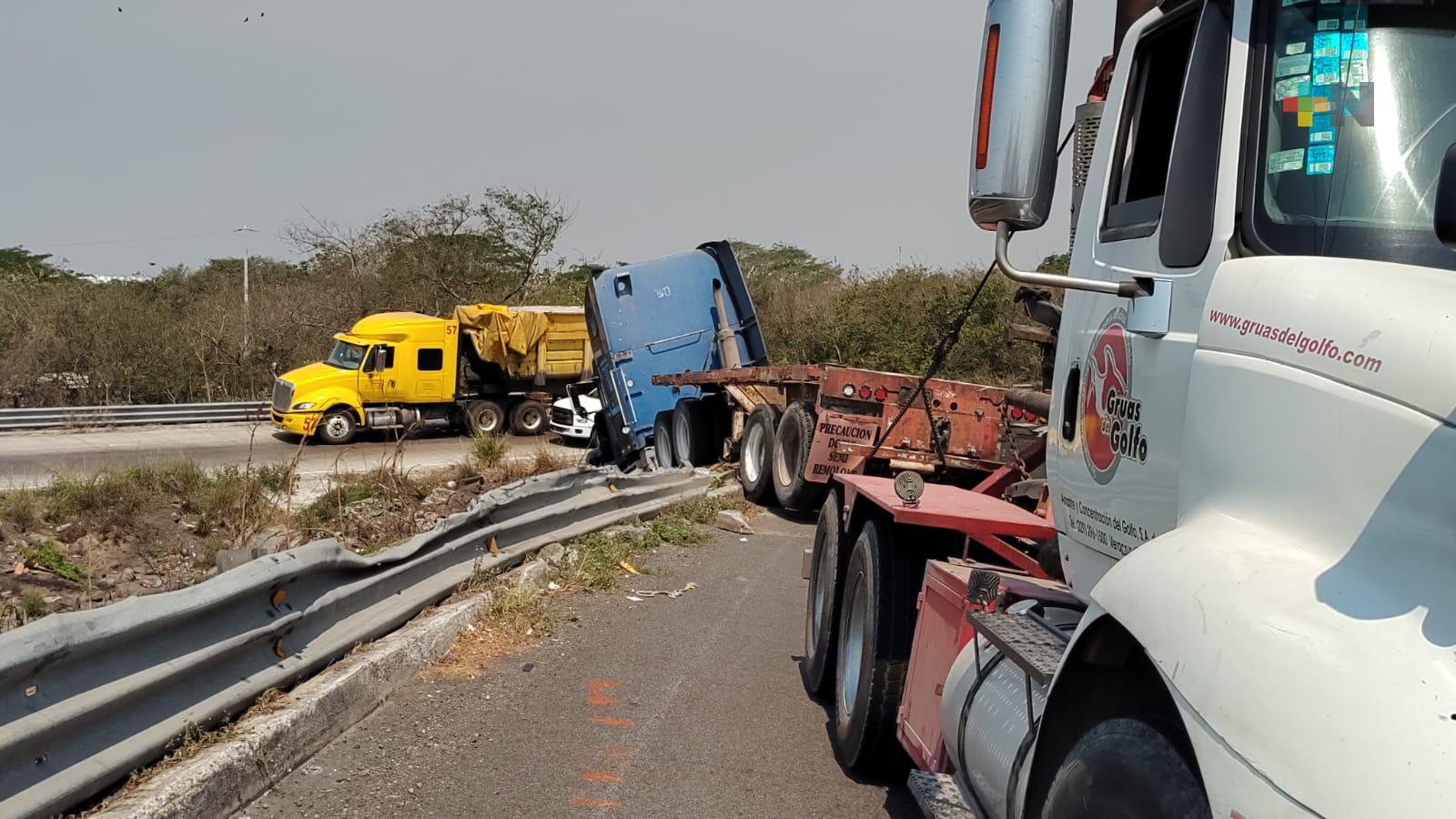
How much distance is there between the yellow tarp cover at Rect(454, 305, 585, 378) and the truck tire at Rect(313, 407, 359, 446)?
3.54 m

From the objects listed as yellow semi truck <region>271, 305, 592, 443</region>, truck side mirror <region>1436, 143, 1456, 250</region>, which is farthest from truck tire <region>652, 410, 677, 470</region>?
truck side mirror <region>1436, 143, 1456, 250</region>

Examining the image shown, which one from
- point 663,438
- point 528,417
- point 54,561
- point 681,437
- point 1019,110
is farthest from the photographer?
point 528,417

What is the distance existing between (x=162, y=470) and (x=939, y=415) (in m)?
9.10

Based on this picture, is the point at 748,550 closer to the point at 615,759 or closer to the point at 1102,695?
the point at 615,759

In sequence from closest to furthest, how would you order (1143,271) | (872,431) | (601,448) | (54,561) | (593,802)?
1. (1143,271)
2. (593,802)
3. (54,561)
4. (872,431)
5. (601,448)

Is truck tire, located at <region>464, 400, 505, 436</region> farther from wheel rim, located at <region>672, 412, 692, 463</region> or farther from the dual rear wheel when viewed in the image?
the dual rear wheel

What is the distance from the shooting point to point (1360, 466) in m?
1.96

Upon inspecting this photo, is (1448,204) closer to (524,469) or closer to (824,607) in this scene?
(824,607)

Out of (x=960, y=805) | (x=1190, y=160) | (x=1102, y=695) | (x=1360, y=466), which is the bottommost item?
(x=960, y=805)

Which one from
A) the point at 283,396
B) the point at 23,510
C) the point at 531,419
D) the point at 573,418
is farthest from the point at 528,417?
the point at 23,510

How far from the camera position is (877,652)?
4906 millimetres

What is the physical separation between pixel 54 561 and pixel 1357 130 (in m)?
10.9

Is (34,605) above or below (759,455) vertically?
below

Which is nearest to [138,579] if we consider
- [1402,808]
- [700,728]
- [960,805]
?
[700,728]
